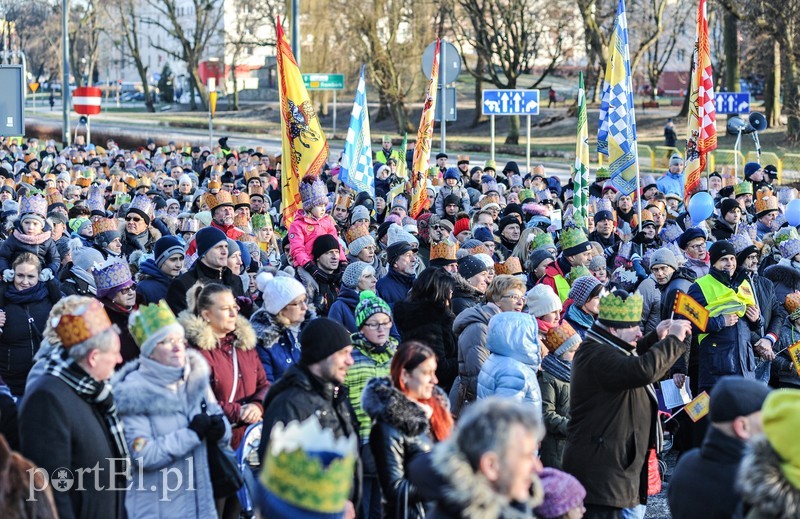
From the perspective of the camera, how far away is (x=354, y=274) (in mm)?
8484

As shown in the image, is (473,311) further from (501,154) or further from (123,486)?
(501,154)

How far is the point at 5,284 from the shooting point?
8.59m

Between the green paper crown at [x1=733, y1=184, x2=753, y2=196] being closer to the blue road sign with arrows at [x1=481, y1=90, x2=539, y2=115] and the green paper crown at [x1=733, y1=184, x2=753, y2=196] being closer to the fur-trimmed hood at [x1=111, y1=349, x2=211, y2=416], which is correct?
the blue road sign with arrows at [x1=481, y1=90, x2=539, y2=115]

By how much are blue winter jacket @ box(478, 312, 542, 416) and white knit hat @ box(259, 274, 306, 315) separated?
3.57 feet

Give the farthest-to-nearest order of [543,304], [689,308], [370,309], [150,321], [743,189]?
[743,189] < [689,308] < [543,304] < [370,309] < [150,321]

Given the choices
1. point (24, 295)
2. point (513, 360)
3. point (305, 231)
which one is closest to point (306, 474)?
point (513, 360)

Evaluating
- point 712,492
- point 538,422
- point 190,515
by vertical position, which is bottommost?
point 190,515

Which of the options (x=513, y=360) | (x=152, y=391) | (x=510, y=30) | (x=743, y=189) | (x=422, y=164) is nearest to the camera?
(x=152, y=391)

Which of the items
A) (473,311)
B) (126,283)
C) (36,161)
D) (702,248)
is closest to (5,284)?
(126,283)

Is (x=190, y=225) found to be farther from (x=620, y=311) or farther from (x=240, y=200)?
(x=620, y=311)

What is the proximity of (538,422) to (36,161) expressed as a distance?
22.0m

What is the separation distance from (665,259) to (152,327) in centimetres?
559

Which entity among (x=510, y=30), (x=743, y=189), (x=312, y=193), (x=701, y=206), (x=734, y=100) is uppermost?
(x=510, y=30)

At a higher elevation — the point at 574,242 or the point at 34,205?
the point at 34,205
